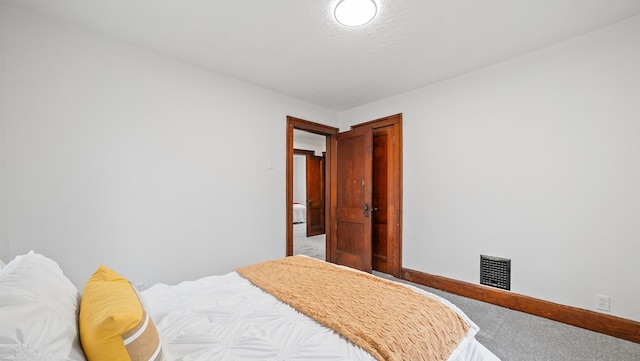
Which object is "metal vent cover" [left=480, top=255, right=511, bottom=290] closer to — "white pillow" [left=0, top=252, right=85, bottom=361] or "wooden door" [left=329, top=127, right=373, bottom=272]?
"wooden door" [left=329, top=127, right=373, bottom=272]

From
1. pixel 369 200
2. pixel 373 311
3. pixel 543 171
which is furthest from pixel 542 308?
pixel 373 311

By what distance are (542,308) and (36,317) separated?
3387 millimetres

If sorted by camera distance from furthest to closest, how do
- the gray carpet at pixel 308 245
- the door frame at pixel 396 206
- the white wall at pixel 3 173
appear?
the gray carpet at pixel 308 245 → the door frame at pixel 396 206 → the white wall at pixel 3 173

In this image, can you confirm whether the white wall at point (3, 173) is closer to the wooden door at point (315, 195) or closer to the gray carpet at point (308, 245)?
the gray carpet at point (308, 245)

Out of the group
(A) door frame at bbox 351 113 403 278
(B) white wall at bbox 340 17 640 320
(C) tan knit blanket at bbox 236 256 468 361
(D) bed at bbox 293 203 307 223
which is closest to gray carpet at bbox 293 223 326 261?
(D) bed at bbox 293 203 307 223

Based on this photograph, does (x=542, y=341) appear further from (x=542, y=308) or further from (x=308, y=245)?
(x=308, y=245)

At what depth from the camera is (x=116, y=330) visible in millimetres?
722

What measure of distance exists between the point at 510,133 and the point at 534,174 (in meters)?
0.46

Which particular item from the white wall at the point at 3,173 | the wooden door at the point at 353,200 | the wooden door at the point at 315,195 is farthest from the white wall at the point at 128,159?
the wooden door at the point at 315,195

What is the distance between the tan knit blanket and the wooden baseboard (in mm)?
1674

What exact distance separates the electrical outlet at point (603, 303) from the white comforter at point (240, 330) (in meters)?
1.55

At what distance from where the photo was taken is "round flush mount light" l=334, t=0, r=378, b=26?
1777 mm

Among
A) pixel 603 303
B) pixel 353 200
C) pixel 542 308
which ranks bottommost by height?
pixel 542 308

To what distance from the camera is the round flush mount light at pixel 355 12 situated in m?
1.78
